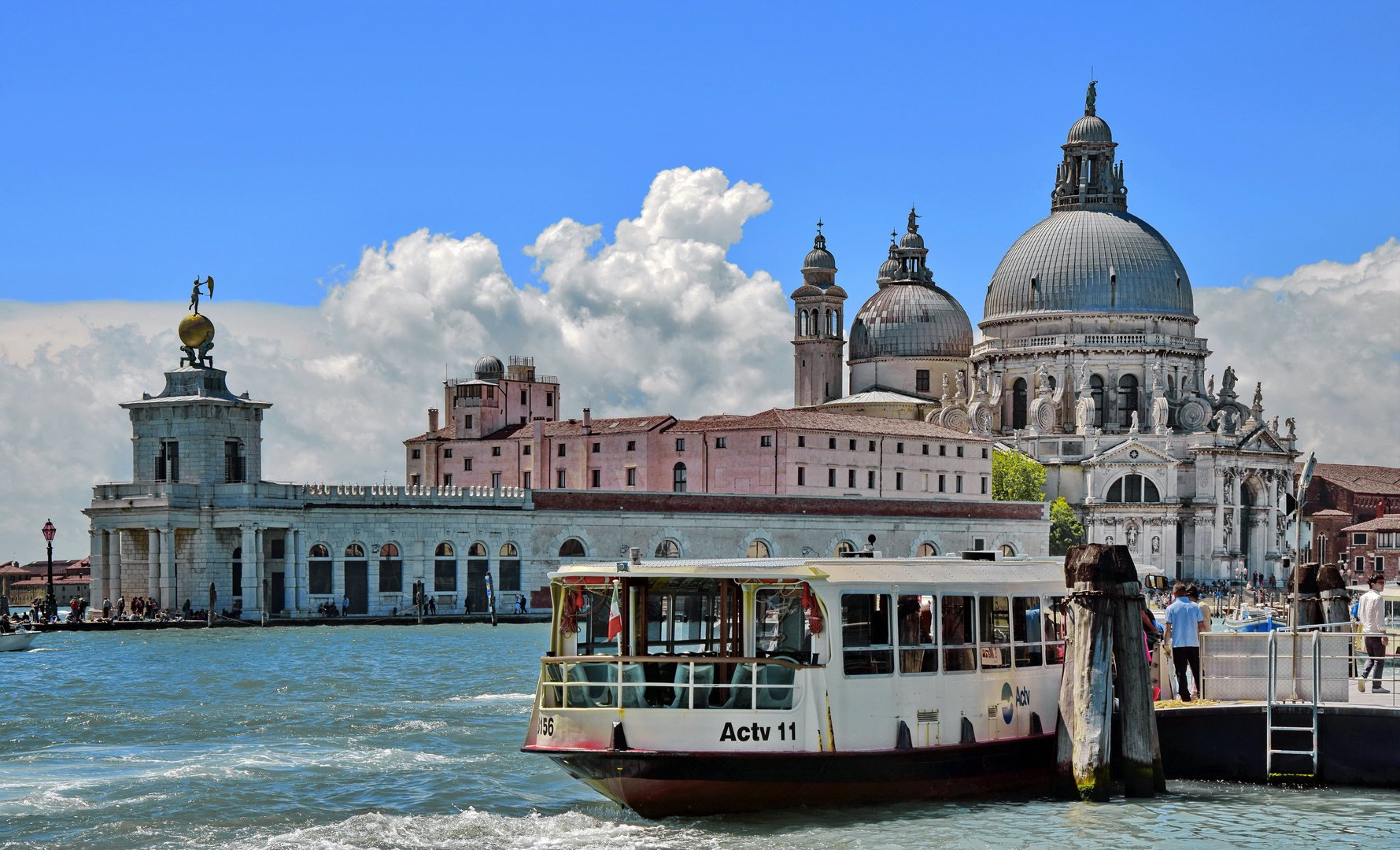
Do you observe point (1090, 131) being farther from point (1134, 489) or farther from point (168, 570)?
point (168, 570)

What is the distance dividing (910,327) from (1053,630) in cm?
7966

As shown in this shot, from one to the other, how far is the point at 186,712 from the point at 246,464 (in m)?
30.6

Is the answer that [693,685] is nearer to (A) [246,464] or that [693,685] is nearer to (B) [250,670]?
(B) [250,670]

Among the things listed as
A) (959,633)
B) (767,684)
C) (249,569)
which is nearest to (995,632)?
(959,633)

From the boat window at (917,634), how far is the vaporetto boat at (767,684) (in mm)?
17

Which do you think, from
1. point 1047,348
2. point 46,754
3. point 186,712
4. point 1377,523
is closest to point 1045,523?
point 1047,348

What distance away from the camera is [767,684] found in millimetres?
17125

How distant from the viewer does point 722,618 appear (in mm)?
17312

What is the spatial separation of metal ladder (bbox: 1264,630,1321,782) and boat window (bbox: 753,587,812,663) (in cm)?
486

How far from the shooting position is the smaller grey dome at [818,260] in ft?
319

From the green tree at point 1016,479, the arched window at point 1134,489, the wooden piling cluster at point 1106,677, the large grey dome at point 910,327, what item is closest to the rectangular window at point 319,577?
the green tree at point 1016,479

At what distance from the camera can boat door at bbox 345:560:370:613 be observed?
58.3 m

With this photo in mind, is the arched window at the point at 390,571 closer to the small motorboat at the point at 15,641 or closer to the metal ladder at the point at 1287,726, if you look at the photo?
the small motorboat at the point at 15,641

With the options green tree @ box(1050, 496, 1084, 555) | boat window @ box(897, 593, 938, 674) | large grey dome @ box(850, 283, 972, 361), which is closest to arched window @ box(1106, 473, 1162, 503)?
green tree @ box(1050, 496, 1084, 555)
